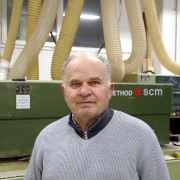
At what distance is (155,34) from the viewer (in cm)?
168

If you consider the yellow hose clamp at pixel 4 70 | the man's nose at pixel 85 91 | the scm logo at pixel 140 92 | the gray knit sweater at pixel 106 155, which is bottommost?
the gray knit sweater at pixel 106 155

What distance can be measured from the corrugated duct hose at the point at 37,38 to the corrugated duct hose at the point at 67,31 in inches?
3.6

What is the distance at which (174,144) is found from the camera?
1.53 metres

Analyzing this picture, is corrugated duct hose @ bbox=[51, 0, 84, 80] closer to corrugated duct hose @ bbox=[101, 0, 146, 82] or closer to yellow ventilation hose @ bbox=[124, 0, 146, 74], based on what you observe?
corrugated duct hose @ bbox=[101, 0, 146, 82]

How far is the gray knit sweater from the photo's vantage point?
0.76 metres

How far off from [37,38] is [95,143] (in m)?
0.85

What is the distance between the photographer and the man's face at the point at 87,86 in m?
0.78

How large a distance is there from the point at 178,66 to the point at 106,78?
1.18 meters

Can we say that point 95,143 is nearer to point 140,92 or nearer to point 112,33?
point 140,92

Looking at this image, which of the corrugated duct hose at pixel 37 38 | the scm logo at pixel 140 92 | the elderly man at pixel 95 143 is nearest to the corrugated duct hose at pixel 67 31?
the corrugated duct hose at pixel 37 38

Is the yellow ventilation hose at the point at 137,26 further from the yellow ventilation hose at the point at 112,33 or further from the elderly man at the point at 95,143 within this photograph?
the elderly man at the point at 95,143

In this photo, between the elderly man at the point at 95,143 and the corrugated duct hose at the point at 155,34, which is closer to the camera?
the elderly man at the point at 95,143

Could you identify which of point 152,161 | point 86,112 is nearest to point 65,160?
point 86,112

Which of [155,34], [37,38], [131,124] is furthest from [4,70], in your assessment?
[155,34]
